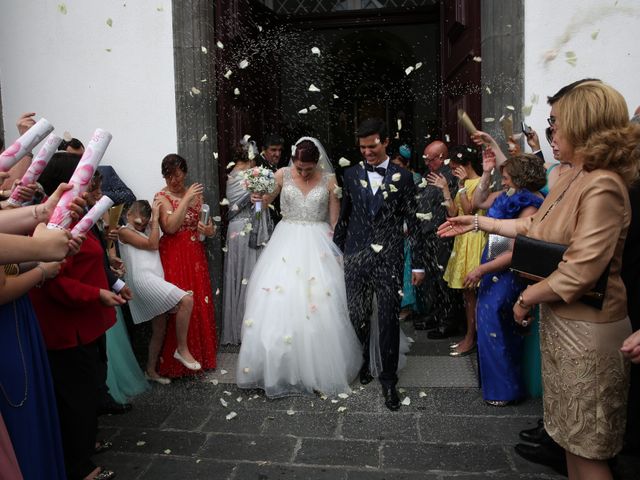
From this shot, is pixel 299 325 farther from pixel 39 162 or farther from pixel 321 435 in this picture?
pixel 39 162

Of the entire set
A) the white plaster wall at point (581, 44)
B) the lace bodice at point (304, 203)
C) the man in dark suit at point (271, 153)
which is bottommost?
the lace bodice at point (304, 203)

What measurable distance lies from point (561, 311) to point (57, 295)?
2.63 m

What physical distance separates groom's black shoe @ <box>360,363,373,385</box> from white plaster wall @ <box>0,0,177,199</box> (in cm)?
270

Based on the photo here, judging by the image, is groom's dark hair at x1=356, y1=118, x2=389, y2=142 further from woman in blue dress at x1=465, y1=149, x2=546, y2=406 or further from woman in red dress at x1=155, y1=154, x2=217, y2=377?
woman in red dress at x1=155, y1=154, x2=217, y2=377

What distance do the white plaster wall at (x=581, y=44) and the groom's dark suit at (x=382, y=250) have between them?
155 cm

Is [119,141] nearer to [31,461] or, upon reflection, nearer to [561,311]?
[31,461]

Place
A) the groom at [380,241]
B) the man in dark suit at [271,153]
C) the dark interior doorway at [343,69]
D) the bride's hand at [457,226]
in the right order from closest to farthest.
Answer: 1. the bride's hand at [457,226]
2. the groom at [380,241]
3. the dark interior doorway at [343,69]
4. the man in dark suit at [271,153]

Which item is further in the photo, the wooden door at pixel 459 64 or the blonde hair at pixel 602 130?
the wooden door at pixel 459 64

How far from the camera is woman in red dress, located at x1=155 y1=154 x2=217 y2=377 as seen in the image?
522 cm

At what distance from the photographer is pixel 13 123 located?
6102 millimetres

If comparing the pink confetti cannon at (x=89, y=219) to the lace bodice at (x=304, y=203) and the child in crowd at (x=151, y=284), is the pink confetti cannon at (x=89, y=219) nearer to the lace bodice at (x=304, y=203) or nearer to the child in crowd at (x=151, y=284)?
the child in crowd at (x=151, y=284)

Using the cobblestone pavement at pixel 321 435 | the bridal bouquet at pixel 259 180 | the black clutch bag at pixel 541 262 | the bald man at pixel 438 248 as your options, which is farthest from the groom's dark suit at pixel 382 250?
the black clutch bag at pixel 541 262

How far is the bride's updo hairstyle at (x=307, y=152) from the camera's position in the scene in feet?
16.9

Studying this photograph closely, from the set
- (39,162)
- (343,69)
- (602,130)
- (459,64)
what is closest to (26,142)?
(39,162)
